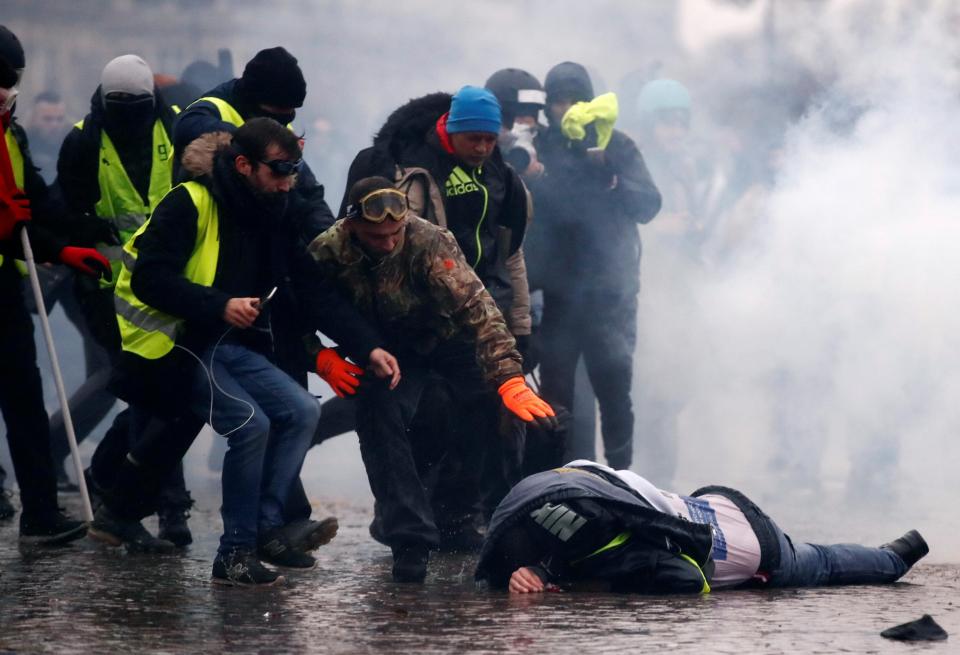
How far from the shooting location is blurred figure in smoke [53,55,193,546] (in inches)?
275

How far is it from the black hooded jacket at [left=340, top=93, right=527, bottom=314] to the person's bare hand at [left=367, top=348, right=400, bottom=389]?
0.82m

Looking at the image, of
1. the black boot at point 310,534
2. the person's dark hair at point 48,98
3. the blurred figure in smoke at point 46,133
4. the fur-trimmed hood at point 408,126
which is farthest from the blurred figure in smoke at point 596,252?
the person's dark hair at point 48,98

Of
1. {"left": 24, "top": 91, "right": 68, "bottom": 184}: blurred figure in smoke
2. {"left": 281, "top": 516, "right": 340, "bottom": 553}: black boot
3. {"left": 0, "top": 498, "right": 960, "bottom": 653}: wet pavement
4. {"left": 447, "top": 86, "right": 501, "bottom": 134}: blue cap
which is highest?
{"left": 24, "top": 91, "right": 68, "bottom": 184}: blurred figure in smoke

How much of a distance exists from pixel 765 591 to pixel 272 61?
2.65 meters

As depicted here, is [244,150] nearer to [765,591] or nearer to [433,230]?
[433,230]

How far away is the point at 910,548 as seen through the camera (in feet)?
20.3

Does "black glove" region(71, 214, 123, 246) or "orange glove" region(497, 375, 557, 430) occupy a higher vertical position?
"black glove" region(71, 214, 123, 246)

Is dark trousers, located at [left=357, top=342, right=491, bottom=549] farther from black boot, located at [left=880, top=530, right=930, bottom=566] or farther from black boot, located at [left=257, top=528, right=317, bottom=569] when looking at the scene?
black boot, located at [left=880, top=530, right=930, bottom=566]

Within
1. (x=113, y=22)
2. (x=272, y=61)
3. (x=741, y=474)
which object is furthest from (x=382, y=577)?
(x=113, y=22)

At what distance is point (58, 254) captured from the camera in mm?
6602

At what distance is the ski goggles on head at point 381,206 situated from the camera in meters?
6.15

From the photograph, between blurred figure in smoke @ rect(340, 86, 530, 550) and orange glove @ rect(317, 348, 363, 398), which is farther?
blurred figure in smoke @ rect(340, 86, 530, 550)

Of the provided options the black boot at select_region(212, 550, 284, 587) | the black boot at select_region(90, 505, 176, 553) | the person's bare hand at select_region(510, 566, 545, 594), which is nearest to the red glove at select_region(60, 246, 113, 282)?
the black boot at select_region(90, 505, 176, 553)

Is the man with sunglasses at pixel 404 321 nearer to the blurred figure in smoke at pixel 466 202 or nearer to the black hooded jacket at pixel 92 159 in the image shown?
the blurred figure in smoke at pixel 466 202
